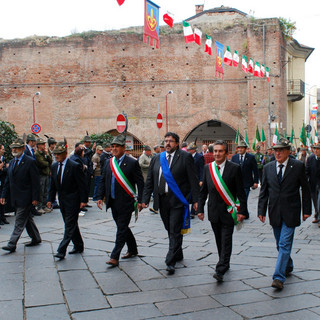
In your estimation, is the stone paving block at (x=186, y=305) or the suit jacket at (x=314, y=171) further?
the suit jacket at (x=314, y=171)

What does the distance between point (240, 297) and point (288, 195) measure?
123 cm

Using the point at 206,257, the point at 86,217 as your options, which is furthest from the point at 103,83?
the point at 206,257

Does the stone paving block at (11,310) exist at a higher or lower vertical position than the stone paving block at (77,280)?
higher

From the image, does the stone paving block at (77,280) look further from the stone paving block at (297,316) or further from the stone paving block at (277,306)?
the stone paving block at (297,316)

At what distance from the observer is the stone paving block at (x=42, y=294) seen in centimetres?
428

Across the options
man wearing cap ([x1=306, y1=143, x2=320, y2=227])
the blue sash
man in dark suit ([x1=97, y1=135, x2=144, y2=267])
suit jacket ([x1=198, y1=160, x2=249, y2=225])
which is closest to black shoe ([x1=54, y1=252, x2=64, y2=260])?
man in dark suit ([x1=97, y1=135, x2=144, y2=267])

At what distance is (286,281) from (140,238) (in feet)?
10.2

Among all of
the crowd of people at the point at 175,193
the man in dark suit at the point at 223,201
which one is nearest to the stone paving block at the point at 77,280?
the crowd of people at the point at 175,193

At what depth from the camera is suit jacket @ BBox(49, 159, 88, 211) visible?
6.15 metres

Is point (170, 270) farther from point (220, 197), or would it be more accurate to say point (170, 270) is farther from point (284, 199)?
point (284, 199)

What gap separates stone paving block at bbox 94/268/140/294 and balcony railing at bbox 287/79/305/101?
27948 millimetres

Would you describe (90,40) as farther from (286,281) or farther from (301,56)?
(286,281)

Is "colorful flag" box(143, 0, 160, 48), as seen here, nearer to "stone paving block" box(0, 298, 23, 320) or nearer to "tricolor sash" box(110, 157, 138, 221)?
"tricolor sash" box(110, 157, 138, 221)

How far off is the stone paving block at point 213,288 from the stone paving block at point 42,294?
1280 mm
